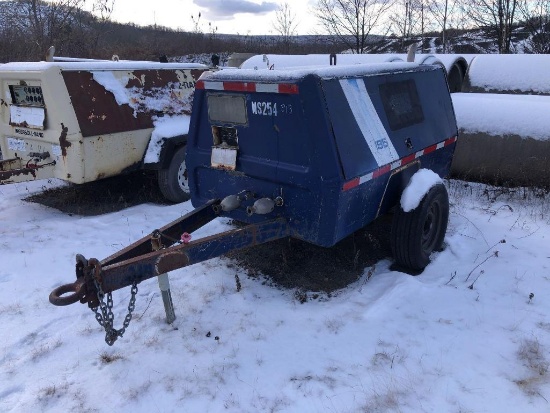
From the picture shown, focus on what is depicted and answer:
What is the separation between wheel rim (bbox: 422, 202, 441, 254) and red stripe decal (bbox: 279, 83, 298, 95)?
1912 mm

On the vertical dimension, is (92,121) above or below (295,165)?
above

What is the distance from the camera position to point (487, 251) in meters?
4.69

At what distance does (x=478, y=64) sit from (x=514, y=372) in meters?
8.50

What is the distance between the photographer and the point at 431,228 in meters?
4.53

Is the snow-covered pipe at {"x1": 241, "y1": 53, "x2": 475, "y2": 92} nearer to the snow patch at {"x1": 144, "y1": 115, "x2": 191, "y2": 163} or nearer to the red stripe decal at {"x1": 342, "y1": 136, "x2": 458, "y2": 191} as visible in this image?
the snow patch at {"x1": 144, "y1": 115, "x2": 191, "y2": 163}

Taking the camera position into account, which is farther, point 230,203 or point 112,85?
point 112,85

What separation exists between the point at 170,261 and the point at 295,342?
1.09 meters

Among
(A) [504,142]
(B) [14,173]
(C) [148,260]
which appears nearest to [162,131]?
(B) [14,173]

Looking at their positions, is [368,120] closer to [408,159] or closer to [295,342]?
[408,159]

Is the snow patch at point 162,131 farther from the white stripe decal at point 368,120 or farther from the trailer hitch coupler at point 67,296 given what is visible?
the trailer hitch coupler at point 67,296

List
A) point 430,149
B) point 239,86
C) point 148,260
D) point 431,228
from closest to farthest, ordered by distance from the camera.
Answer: point 148,260
point 239,86
point 431,228
point 430,149

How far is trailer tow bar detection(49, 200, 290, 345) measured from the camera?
8.95ft

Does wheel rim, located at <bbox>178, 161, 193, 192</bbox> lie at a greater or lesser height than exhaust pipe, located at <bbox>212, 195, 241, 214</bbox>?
lesser

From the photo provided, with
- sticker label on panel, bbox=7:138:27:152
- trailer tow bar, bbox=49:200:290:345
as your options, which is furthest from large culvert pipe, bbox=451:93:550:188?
sticker label on panel, bbox=7:138:27:152
